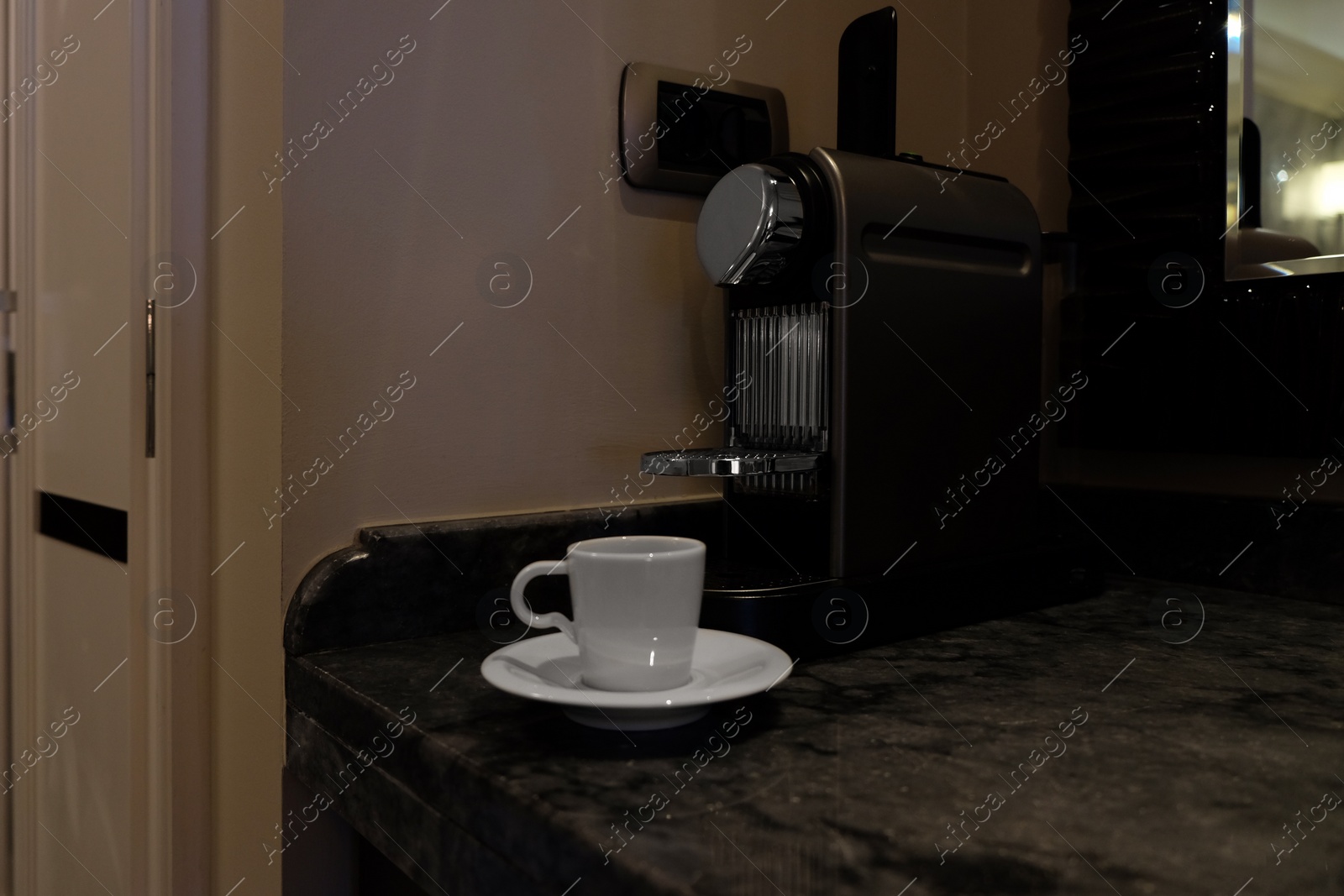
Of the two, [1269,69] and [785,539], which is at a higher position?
[1269,69]

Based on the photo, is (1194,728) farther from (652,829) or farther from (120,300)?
(120,300)

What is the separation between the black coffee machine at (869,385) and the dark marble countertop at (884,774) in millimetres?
71

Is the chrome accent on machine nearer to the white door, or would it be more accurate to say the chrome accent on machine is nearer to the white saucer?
the white saucer

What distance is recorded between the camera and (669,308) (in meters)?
0.98

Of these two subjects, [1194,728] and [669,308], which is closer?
[1194,728]

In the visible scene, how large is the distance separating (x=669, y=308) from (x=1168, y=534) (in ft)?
1.93

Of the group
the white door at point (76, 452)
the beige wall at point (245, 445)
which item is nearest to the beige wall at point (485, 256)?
the beige wall at point (245, 445)

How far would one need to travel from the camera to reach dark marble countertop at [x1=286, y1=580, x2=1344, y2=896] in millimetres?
416

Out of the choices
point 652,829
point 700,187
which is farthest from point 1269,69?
point 652,829

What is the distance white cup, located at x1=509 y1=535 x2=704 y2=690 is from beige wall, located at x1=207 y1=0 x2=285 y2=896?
0.96 ft

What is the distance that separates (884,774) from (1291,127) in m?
0.82

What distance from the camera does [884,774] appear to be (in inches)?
20.3

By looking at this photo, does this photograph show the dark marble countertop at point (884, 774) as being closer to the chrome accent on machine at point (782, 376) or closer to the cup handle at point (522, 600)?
the cup handle at point (522, 600)

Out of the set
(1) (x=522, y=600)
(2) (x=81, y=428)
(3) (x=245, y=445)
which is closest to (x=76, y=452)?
(2) (x=81, y=428)
